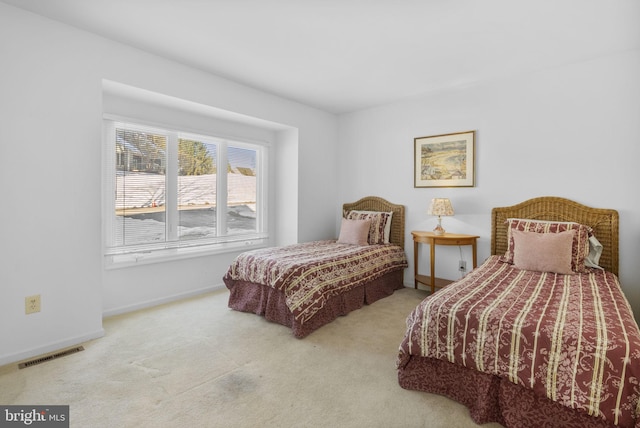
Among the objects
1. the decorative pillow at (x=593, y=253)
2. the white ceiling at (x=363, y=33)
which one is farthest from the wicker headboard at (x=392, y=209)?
the decorative pillow at (x=593, y=253)

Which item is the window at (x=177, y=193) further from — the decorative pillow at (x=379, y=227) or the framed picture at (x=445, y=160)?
the framed picture at (x=445, y=160)

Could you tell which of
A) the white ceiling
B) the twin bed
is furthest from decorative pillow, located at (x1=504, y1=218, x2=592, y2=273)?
the white ceiling

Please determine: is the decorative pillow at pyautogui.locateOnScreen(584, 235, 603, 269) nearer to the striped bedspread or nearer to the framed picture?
the striped bedspread

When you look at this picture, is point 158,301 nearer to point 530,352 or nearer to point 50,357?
point 50,357

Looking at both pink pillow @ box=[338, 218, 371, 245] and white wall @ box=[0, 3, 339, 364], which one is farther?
pink pillow @ box=[338, 218, 371, 245]

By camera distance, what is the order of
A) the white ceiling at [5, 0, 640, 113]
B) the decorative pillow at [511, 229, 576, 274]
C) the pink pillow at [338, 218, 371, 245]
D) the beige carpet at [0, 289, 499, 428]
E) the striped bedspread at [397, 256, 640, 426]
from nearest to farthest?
the striped bedspread at [397, 256, 640, 426] < the beige carpet at [0, 289, 499, 428] < the white ceiling at [5, 0, 640, 113] < the decorative pillow at [511, 229, 576, 274] < the pink pillow at [338, 218, 371, 245]

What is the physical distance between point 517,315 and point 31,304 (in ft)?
10.7

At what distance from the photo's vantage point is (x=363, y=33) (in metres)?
2.55

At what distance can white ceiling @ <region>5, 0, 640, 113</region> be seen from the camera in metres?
2.22

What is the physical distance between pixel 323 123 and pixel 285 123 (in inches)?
30.8

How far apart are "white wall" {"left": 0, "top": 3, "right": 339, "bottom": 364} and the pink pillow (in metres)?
2.45

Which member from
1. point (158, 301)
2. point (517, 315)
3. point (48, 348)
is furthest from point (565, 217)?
point (48, 348)

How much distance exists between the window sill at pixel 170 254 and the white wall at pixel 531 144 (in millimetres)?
2076

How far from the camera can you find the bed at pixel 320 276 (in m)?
2.83
